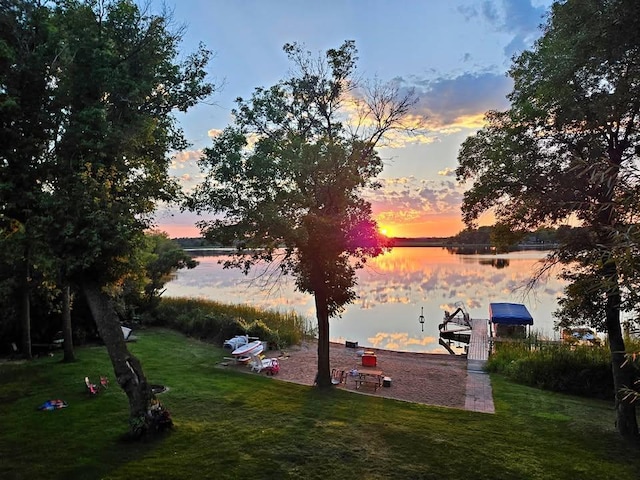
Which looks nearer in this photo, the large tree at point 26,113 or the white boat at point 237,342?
the large tree at point 26,113

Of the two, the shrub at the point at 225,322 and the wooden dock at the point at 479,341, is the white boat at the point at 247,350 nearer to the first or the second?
the shrub at the point at 225,322

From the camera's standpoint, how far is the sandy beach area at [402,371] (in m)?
12.2

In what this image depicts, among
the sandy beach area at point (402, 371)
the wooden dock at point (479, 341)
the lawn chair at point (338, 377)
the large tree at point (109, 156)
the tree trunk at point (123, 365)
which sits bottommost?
the wooden dock at point (479, 341)

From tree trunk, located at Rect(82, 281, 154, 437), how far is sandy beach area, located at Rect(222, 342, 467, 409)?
5.97 m

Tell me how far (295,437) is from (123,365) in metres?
3.42

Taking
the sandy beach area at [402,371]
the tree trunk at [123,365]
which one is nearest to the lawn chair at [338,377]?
the sandy beach area at [402,371]

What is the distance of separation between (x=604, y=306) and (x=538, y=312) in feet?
82.6

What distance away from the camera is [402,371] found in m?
15.2

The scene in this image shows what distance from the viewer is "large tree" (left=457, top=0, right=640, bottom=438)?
278 inches

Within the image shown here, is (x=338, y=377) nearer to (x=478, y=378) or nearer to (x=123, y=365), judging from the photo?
(x=478, y=378)

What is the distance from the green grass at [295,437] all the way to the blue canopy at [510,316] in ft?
38.1

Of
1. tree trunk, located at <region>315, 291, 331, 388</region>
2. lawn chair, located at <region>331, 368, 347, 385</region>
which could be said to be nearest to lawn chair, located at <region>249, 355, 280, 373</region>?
lawn chair, located at <region>331, 368, 347, 385</region>

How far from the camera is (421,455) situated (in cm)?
709

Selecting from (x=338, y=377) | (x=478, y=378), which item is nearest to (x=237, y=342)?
(x=338, y=377)
